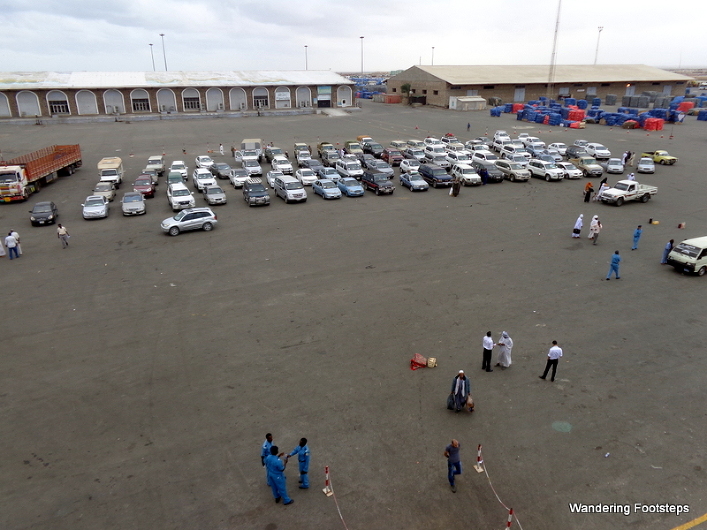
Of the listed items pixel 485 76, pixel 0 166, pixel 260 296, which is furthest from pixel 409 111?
pixel 260 296

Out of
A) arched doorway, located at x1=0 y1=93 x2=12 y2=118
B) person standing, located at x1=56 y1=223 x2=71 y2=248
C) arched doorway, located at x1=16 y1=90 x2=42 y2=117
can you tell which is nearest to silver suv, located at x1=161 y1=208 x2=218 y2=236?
person standing, located at x1=56 y1=223 x2=71 y2=248

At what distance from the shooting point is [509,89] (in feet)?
305

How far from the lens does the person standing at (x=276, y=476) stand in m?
8.24

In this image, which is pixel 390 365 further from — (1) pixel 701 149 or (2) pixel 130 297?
(1) pixel 701 149

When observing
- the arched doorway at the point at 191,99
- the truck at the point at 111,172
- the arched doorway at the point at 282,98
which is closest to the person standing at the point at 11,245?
the truck at the point at 111,172

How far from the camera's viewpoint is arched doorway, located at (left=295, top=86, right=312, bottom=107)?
87625mm

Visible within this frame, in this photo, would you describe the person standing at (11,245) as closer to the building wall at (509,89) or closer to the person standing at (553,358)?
the person standing at (553,358)

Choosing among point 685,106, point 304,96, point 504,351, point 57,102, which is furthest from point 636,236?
point 57,102

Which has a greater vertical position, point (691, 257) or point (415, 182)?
point (415, 182)

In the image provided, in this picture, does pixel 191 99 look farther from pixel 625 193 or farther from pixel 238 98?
pixel 625 193

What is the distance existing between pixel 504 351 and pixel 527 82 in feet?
307

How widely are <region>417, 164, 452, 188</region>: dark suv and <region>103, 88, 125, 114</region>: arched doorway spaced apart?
2539 inches

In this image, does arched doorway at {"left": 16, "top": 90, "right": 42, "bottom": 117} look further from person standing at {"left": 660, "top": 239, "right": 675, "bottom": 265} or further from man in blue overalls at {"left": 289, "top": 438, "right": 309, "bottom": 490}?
person standing at {"left": 660, "top": 239, "right": 675, "bottom": 265}

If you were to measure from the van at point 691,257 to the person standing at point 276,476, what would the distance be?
17.9 metres
